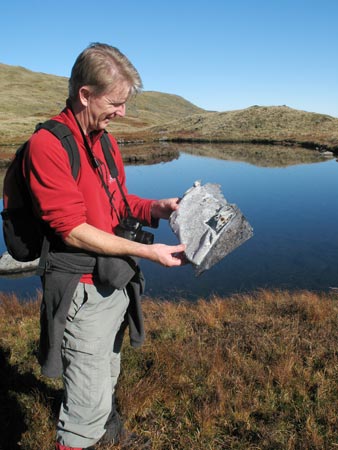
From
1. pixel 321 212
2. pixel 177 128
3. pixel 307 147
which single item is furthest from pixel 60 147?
pixel 177 128

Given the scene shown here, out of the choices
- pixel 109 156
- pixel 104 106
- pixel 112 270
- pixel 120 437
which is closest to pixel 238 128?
pixel 109 156

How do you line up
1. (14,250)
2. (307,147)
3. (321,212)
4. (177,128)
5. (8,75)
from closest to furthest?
1. (14,250)
2. (321,212)
3. (307,147)
4. (177,128)
5. (8,75)

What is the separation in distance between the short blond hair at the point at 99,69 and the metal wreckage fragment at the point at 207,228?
1.04 metres

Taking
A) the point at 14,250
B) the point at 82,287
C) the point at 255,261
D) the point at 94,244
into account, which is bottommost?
the point at 255,261

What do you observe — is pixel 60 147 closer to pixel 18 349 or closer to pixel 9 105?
pixel 18 349

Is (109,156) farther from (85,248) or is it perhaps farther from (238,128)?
(238,128)

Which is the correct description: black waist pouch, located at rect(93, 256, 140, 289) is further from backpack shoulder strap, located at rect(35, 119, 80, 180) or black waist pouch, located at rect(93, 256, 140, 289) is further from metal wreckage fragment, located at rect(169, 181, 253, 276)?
backpack shoulder strap, located at rect(35, 119, 80, 180)

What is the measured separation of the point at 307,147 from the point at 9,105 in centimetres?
9792

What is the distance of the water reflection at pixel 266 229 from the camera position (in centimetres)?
1029

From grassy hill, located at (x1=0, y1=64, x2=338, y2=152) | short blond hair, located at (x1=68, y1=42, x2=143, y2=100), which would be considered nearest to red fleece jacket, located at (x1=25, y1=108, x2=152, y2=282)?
short blond hair, located at (x1=68, y1=42, x2=143, y2=100)

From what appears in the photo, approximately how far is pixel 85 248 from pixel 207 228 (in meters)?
0.88

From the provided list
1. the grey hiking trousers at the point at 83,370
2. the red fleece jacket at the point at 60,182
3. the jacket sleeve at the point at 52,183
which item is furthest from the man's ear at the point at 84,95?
the grey hiking trousers at the point at 83,370

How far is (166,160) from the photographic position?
39.6 m

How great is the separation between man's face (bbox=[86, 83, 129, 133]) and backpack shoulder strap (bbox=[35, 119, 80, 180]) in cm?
Result: 19
